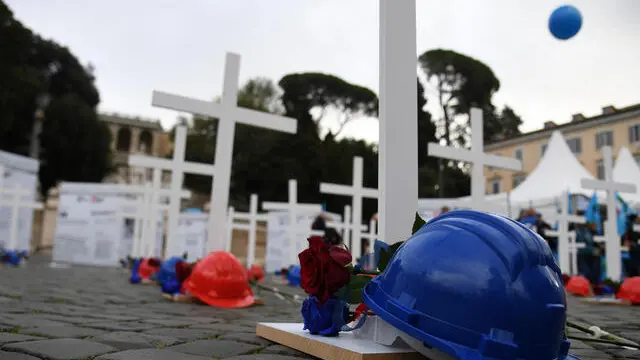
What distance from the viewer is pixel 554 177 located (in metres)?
17.0

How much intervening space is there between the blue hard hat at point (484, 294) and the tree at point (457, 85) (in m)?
6.17

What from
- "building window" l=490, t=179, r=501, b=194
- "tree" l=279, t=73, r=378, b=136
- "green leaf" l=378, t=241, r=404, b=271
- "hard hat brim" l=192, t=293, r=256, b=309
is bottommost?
"hard hat brim" l=192, t=293, r=256, b=309

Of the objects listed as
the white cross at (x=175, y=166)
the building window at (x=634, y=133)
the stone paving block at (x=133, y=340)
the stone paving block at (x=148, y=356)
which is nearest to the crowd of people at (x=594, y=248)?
the white cross at (x=175, y=166)

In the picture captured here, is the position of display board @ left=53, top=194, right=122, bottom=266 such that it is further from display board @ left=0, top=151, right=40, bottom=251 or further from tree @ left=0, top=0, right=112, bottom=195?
tree @ left=0, top=0, right=112, bottom=195

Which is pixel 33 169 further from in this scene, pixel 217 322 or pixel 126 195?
pixel 217 322

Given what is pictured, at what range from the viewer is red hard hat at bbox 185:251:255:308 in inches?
233

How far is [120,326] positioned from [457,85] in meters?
10.0

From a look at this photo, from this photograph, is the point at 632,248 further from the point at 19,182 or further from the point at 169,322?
the point at 19,182

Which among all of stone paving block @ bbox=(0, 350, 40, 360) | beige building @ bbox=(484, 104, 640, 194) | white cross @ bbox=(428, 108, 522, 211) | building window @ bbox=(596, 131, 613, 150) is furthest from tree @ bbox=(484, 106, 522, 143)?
building window @ bbox=(596, 131, 613, 150)

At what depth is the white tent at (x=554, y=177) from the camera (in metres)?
16.6

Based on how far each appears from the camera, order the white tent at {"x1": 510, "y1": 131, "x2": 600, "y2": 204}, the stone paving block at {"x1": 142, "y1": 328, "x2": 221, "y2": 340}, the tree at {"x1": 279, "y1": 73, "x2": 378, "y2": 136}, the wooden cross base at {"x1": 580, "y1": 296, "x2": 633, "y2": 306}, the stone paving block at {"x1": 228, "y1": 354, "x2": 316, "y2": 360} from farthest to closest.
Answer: the white tent at {"x1": 510, "y1": 131, "x2": 600, "y2": 204}
the tree at {"x1": 279, "y1": 73, "x2": 378, "y2": 136}
the wooden cross base at {"x1": 580, "y1": 296, "x2": 633, "y2": 306}
the stone paving block at {"x1": 142, "y1": 328, "x2": 221, "y2": 340}
the stone paving block at {"x1": 228, "y1": 354, "x2": 316, "y2": 360}

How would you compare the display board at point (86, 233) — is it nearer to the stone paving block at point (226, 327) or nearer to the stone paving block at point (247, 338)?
the stone paving block at point (226, 327)

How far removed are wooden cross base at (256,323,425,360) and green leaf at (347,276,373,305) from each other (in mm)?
184

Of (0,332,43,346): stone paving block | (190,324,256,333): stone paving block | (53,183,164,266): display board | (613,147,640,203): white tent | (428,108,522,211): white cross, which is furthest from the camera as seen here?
(53,183,164,266): display board
